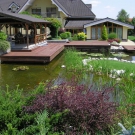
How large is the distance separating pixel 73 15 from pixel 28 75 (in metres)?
22.3

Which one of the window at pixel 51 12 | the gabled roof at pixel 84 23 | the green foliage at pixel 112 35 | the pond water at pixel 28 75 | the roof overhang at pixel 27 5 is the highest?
the roof overhang at pixel 27 5

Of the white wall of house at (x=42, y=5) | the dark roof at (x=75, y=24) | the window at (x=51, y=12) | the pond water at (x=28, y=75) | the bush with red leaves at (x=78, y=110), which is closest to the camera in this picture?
the bush with red leaves at (x=78, y=110)

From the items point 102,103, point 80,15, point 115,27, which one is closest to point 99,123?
point 102,103

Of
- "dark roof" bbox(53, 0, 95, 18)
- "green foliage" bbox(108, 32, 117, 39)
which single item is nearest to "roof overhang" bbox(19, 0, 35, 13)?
"dark roof" bbox(53, 0, 95, 18)

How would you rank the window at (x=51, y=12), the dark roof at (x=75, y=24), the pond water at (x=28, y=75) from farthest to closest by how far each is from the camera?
the window at (x=51, y=12) < the dark roof at (x=75, y=24) < the pond water at (x=28, y=75)

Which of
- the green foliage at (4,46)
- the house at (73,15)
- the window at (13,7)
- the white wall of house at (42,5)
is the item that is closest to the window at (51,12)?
the house at (73,15)

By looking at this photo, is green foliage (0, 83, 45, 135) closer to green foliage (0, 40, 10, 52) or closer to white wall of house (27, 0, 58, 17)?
green foliage (0, 40, 10, 52)

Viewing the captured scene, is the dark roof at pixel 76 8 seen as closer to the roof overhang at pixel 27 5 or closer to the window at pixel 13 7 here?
the roof overhang at pixel 27 5

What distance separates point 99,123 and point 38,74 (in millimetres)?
6307

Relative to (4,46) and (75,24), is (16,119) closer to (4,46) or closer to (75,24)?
(4,46)

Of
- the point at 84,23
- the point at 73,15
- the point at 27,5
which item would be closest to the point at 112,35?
the point at 84,23

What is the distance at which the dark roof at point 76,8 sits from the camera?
29658 mm

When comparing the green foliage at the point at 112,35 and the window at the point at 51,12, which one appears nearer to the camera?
the green foliage at the point at 112,35

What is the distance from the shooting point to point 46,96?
312cm
